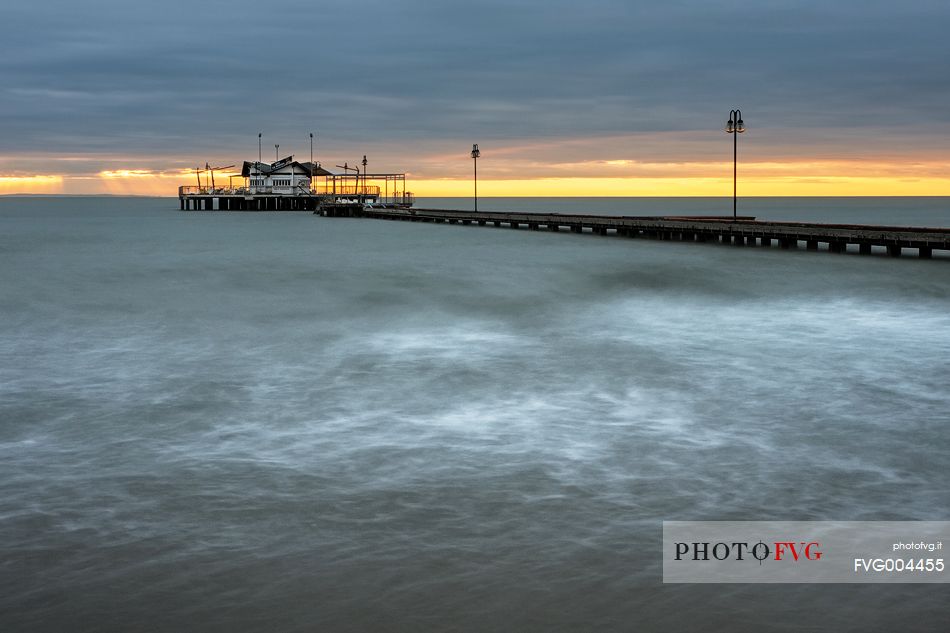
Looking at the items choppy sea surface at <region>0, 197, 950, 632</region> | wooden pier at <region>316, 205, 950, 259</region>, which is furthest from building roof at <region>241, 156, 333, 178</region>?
choppy sea surface at <region>0, 197, 950, 632</region>

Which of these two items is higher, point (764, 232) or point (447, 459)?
point (764, 232)

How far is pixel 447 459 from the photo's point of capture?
1422cm

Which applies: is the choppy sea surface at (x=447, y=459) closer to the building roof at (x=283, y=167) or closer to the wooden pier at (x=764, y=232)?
the wooden pier at (x=764, y=232)

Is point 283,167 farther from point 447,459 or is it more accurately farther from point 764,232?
point 447,459

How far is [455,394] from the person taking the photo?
766 inches

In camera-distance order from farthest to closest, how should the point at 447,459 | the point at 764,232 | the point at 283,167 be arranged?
the point at 283,167
the point at 764,232
the point at 447,459

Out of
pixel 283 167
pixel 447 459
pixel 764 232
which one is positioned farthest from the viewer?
pixel 283 167

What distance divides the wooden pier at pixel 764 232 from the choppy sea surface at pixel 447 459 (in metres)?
17.8

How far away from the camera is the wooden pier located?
51188 millimetres

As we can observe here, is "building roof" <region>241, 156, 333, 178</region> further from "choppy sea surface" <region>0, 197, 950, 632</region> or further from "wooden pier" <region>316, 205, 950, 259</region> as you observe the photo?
"choppy sea surface" <region>0, 197, 950, 632</region>

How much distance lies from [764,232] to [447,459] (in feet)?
166

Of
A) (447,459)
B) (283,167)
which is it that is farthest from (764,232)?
(283,167)

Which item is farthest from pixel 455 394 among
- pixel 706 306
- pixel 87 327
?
pixel 706 306

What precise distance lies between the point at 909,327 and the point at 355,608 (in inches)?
1018
